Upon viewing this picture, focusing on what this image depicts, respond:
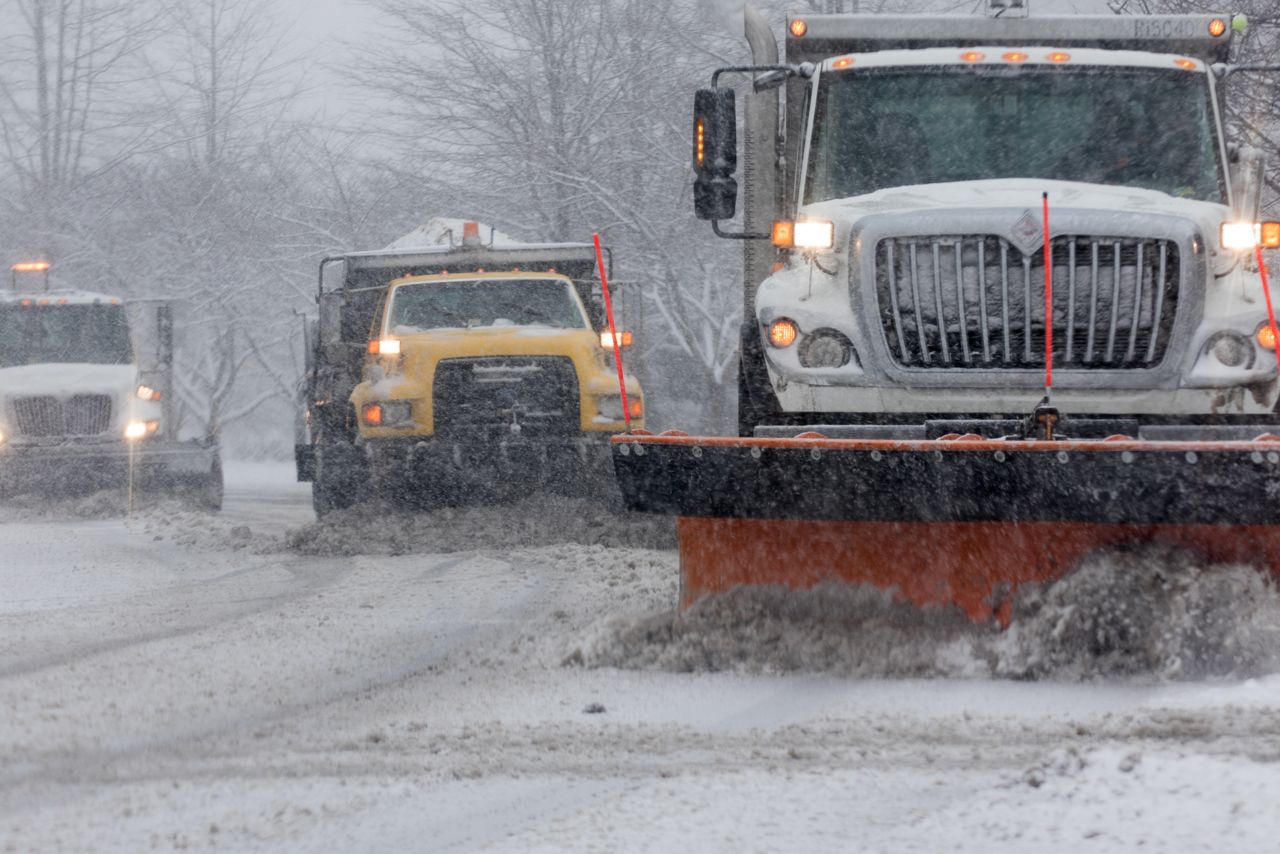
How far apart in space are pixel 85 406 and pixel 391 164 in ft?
36.8

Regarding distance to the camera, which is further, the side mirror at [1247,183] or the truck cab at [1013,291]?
the side mirror at [1247,183]

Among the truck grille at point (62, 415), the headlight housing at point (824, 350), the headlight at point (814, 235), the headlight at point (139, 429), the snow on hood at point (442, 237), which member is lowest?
the headlight at point (139, 429)

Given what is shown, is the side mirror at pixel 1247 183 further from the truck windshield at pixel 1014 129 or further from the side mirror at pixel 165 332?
the side mirror at pixel 165 332

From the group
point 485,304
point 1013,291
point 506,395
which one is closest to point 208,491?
point 485,304

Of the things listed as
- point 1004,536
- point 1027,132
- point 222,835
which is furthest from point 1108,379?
point 222,835

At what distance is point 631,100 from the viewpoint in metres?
24.2

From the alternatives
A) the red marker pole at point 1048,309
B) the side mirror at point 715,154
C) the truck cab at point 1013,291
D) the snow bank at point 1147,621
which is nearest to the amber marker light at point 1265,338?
the truck cab at point 1013,291

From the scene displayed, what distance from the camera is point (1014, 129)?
25.1 feet

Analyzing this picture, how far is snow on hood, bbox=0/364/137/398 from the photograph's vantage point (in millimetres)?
16188

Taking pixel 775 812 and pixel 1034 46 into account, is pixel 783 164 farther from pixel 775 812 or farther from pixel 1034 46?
pixel 775 812

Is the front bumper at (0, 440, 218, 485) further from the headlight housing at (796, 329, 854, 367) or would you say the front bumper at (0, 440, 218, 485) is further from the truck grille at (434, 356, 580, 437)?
the headlight housing at (796, 329, 854, 367)

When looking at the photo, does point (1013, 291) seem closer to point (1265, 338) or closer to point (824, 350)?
point (824, 350)

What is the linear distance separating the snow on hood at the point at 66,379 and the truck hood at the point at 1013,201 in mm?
10729

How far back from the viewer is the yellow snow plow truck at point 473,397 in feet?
38.3
